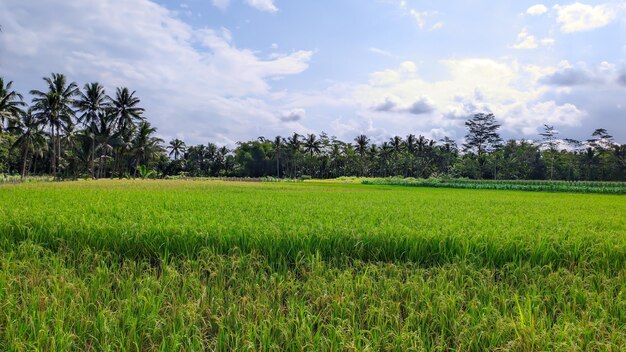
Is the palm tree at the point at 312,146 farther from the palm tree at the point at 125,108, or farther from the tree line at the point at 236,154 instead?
the palm tree at the point at 125,108

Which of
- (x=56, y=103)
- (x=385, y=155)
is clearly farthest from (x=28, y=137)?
(x=385, y=155)

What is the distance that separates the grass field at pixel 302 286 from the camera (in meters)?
3.34

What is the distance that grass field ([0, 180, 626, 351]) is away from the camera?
334cm

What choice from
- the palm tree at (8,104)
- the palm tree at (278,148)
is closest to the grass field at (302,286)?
the palm tree at (8,104)

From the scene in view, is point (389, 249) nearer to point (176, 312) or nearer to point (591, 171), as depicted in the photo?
point (176, 312)

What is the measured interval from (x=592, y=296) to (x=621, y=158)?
68.9 m

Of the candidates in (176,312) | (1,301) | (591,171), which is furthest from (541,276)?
(591,171)

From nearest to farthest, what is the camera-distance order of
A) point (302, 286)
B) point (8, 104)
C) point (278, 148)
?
point (302, 286) → point (8, 104) → point (278, 148)

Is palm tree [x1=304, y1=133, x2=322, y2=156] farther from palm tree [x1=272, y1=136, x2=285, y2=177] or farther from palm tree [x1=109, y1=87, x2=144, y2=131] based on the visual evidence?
palm tree [x1=109, y1=87, x2=144, y2=131]

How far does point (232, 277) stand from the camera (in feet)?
15.0

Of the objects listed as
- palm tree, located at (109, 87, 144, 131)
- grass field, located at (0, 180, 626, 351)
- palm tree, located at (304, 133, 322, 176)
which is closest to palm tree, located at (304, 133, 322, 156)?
palm tree, located at (304, 133, 322, 176)

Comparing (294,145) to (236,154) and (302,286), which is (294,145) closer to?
(236,154)

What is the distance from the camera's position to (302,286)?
182 inches

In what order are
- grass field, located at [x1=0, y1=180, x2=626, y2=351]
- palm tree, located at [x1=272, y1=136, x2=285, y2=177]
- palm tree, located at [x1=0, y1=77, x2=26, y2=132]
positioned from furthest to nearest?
palm tree, located at [x1=272, y1=136, x2=285, y2=177], palm tree, located at [x1=0, y1=77, x2=26, y2=132], grass field, located at [x1=0, y1=180, x2=626, y2=351]
